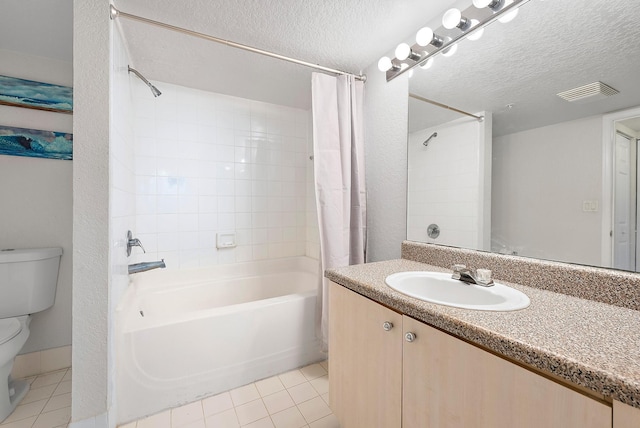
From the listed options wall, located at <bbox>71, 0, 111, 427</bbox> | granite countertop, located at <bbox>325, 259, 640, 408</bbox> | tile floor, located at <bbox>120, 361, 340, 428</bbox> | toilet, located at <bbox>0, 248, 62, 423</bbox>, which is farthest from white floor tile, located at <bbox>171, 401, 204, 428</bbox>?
granite countertop, located at <bbox>325, 259, 640, 408</bbox>

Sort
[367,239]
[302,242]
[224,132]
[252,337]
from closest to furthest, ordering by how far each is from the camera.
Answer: [252,337], [367,239], [224,132], [302,242]

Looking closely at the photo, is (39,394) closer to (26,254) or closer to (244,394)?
(26,254)

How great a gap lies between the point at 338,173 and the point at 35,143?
2019 millimetres

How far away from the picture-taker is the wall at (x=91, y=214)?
3.88 ft

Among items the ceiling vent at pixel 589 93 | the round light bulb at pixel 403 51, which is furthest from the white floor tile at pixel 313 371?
the round light bulb at pixel 403 51

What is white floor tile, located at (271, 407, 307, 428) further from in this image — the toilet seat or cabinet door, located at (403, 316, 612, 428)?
the toilet seat

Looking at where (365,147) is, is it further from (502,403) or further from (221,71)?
(502,403)

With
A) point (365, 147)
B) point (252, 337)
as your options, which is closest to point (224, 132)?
point (365, 147)

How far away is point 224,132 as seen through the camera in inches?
92.4

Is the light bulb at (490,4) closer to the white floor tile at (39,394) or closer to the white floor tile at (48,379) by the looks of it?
the white floor tile at (39,394)

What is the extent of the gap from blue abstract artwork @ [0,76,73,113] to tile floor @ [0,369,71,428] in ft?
5.86

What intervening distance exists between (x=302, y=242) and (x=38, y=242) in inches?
78.4

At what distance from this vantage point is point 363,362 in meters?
1.00

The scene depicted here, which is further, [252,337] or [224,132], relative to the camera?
[224,132]
